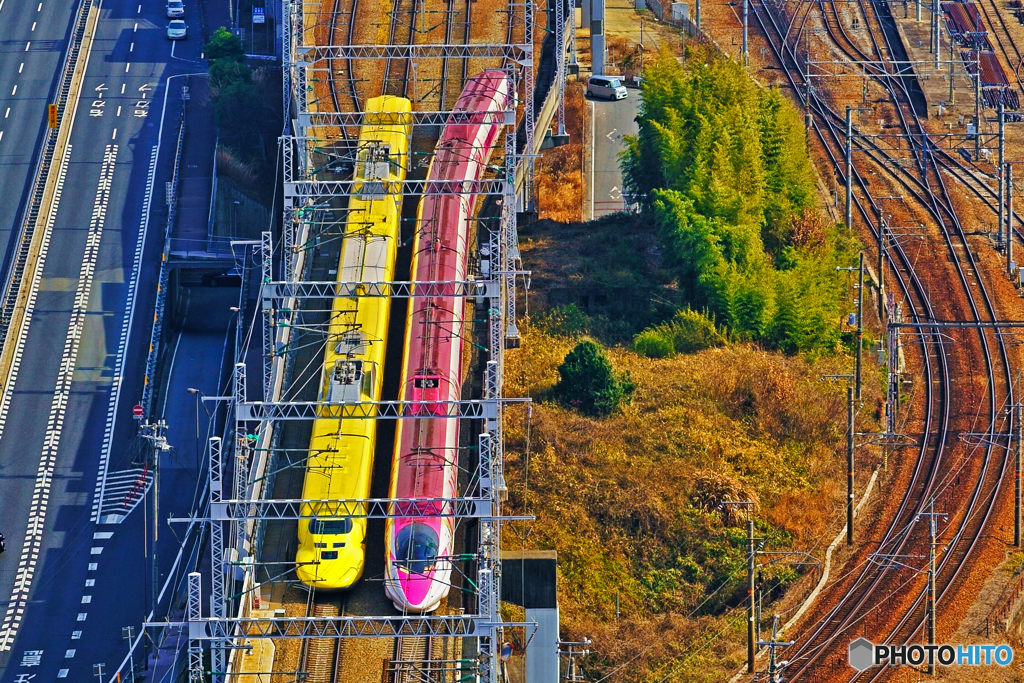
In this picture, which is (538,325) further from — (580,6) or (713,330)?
(580,6)

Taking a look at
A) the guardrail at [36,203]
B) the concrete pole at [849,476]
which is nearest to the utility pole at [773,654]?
the concrete pole at [849,476]

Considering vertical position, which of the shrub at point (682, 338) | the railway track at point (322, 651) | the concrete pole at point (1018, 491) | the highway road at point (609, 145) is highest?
the highway road at point (609, 145)

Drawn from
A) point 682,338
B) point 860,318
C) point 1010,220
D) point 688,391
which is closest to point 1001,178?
point 1010,220

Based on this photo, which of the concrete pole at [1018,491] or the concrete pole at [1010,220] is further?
the concrete pole at [1010,220]

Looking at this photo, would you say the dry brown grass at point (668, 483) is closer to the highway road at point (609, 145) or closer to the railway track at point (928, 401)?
the railway track at point (928, 401)

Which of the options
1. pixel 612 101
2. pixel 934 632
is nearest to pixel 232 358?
pixel 612 101
